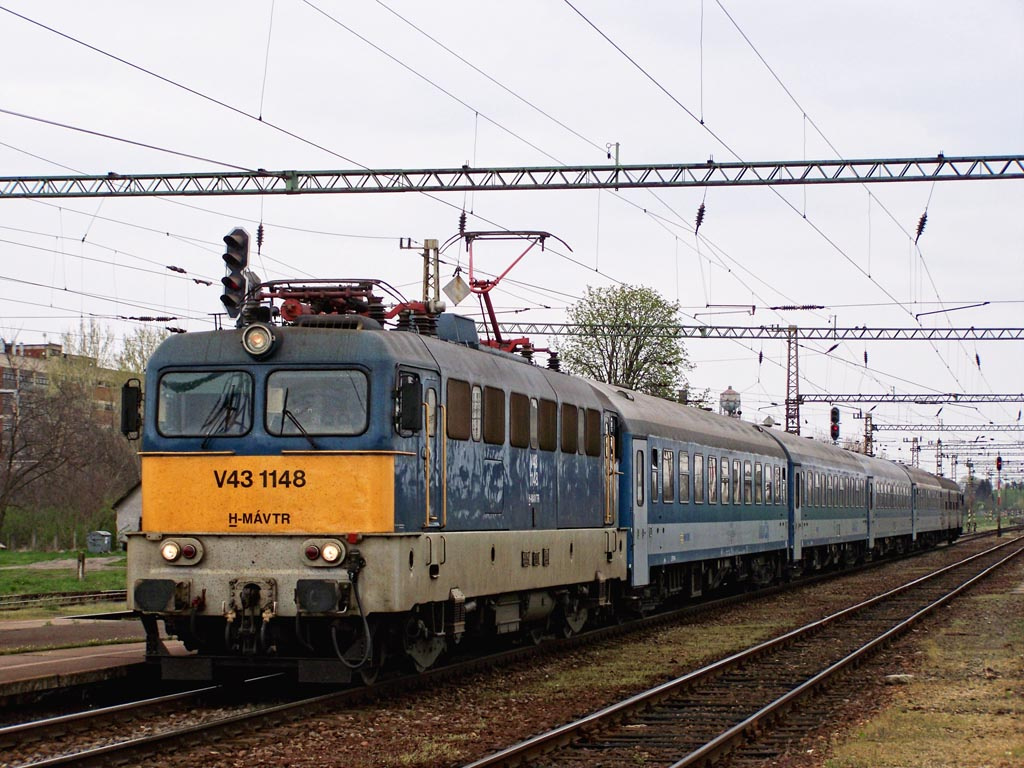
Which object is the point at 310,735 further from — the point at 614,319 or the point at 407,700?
the point at 614,319

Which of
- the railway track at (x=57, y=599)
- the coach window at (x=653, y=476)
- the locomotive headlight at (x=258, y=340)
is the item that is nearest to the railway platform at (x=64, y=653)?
the locomotive headlight at (x=258, y=340)

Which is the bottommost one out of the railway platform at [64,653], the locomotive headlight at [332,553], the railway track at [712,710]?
the railway track at [712,710]

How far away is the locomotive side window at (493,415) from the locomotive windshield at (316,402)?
2554 millimetres

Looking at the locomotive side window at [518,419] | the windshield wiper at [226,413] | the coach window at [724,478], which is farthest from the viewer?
the coach window at [724,478]

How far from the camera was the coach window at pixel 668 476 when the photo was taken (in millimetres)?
23828

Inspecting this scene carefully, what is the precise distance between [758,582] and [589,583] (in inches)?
535

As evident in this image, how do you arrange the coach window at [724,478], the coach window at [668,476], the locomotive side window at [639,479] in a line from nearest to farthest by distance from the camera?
the locomotive side window at [639,479] < the coach window at [668,476] < the coach window at [724,478]

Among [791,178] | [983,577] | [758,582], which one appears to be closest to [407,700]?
[791,178]

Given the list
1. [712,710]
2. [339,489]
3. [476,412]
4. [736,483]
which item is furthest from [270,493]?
[736,483]

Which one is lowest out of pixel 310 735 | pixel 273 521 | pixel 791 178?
pixel 310 735

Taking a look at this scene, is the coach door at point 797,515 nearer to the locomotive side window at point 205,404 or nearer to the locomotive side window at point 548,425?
the locomotive side window at point 548,425

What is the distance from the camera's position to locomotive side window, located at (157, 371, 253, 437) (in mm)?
13570

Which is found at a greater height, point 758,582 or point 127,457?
point 127,457

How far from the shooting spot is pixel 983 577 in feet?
119
